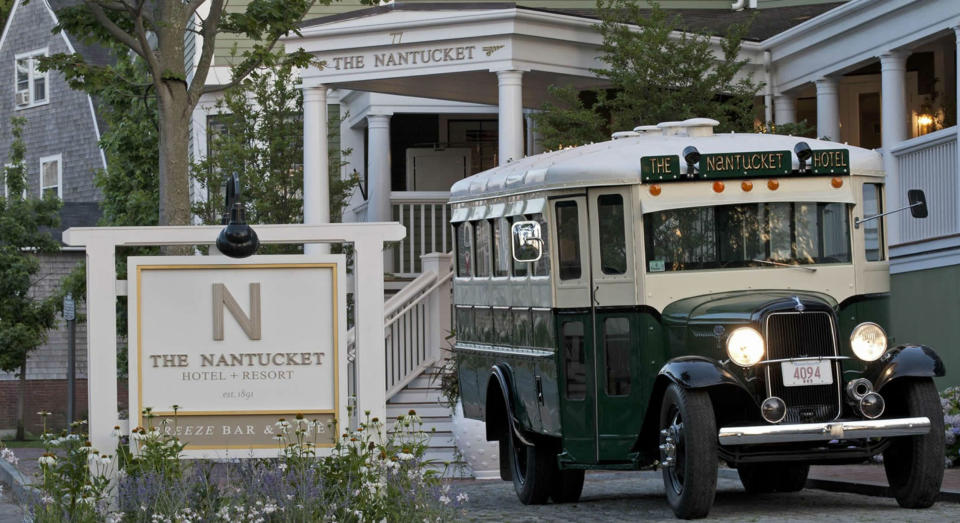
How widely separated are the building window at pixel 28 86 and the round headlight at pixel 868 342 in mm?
38360

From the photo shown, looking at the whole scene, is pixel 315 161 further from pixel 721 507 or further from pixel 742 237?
pixel 721 507

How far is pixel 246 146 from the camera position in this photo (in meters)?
26.1

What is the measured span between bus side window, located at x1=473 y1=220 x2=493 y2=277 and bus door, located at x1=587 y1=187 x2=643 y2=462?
2076mm

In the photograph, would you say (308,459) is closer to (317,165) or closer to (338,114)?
(317,165)

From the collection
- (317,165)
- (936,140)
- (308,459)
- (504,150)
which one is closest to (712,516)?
(308,459)

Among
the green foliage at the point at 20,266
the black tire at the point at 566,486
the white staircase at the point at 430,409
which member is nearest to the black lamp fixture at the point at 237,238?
the black tire at the point at 566,486

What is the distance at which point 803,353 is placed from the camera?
11.6m

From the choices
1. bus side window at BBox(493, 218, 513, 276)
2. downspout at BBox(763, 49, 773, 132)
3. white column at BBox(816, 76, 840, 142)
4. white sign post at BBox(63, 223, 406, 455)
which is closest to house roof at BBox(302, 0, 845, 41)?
downspout at BBox(763, 49, 773, 132)

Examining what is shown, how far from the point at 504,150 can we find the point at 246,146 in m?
6.19

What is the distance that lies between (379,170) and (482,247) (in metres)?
11.0

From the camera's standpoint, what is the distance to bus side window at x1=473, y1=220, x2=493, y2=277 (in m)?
14.6

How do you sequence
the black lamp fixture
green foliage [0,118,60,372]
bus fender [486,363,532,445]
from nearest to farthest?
the black lamp fixture
bus fender [486,363,532,445]
green foliage [0,118,60,372]

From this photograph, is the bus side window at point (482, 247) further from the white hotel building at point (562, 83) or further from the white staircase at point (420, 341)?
the white hotel building at point (562, 83)

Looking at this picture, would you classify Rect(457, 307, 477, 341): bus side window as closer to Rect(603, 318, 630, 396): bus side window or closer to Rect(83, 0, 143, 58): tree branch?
Rect(603, 318, 630, 396): bus side window
